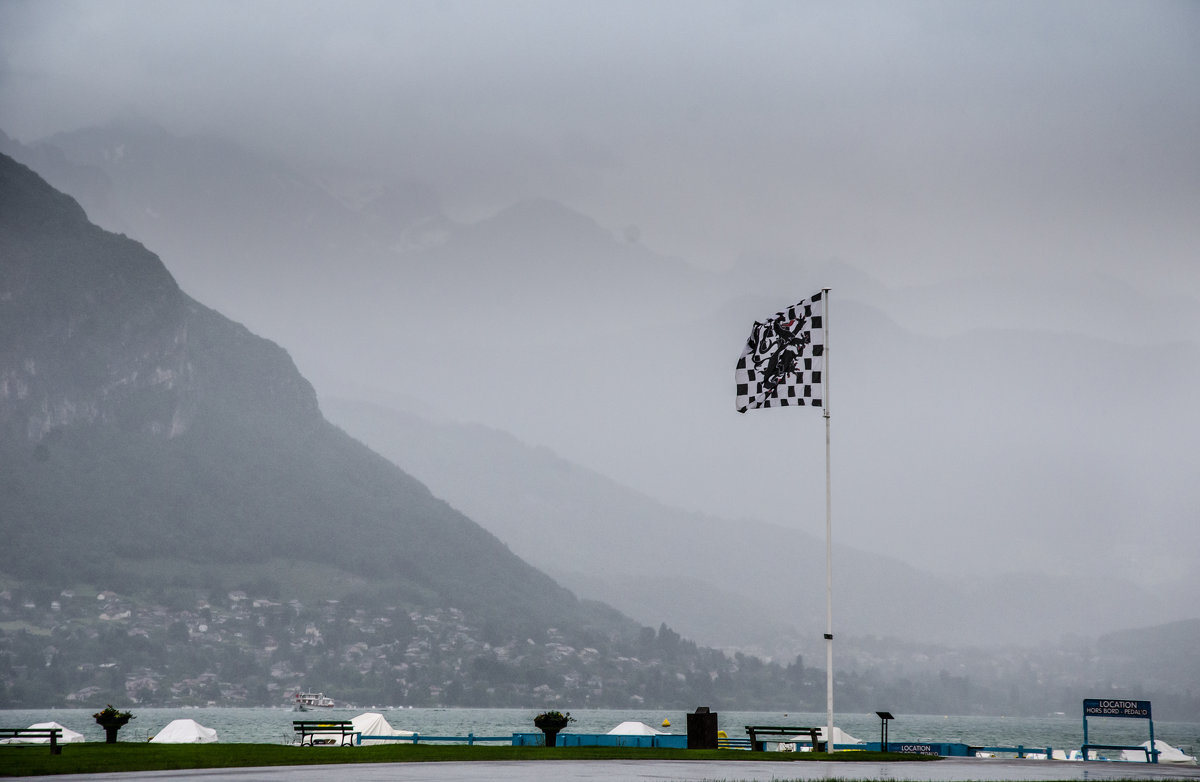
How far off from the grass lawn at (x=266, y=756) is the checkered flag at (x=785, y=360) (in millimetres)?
12939

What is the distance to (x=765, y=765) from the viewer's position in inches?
1442

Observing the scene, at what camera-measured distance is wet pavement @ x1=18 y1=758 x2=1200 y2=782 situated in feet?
94.1

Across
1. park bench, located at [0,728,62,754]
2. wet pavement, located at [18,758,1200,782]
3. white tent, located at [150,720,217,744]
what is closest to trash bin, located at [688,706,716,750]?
wet pavement, located at [18,758,1200,782]

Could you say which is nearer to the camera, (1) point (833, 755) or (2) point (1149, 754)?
(1) point (833, 755)

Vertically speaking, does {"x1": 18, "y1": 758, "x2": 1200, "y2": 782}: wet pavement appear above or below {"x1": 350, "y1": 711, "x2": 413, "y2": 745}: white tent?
above

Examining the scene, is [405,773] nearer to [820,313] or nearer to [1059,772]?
[1059,772]

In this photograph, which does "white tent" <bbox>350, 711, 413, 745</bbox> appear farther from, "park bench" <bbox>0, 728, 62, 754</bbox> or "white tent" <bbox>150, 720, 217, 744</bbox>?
"park bench" <bbox>0, 728, 62, 754</bbox>

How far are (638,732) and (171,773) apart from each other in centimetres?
4771

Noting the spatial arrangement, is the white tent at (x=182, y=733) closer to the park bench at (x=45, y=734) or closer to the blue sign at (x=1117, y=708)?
the park bench at (x=45, y=734)

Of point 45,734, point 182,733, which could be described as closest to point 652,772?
point 45,734

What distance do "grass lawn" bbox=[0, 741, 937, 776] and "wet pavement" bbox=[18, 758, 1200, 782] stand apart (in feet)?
6.08

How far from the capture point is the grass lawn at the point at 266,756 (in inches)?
1293

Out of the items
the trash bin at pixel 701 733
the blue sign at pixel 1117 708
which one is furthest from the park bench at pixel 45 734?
the blue sign at pixel 1117 708

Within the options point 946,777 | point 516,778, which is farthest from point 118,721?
point 946,777
